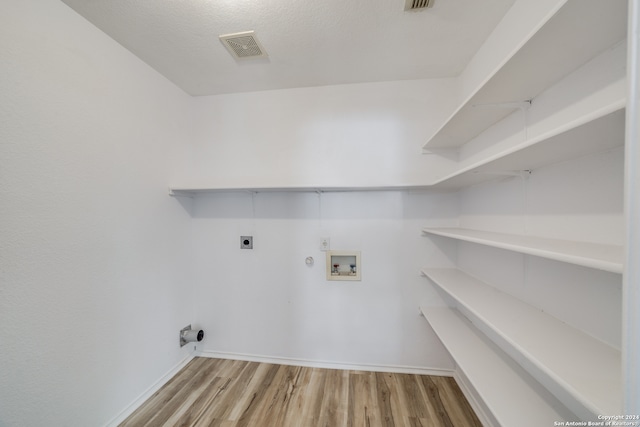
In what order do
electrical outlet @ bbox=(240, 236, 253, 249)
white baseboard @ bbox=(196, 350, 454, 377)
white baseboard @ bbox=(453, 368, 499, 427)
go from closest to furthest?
white baseboard @ bbox=(453, 368, 499, 427) < white baseboard @ bbox=(196, 350, 454, 377) < electrical outlet @ bbox=(240, 236, 253, 249)

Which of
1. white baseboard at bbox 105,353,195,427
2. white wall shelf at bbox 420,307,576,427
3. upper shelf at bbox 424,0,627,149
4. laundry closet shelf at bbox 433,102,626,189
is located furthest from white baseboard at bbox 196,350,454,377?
upper shelf at bbox 424,0,627,149

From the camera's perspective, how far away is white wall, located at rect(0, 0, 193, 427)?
1011mm

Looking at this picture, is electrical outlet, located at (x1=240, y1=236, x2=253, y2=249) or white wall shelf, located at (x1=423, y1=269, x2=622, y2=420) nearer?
white wall shelf, located at (x1=423, y1=269, x2=622, y2=420)

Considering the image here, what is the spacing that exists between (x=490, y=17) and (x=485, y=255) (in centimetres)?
141

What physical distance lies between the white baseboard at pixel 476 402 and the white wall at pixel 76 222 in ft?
7.65

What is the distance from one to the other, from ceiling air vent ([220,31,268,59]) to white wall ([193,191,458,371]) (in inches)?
41.6

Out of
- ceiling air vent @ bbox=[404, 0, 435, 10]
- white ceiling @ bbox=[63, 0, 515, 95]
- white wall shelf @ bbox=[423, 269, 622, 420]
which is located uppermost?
white ceiling @ bbox=[63, 0, 515, 95]

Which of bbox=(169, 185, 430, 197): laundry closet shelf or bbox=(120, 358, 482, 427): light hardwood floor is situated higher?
bbox=(169, 185, 430, 197): laundry closet shelf

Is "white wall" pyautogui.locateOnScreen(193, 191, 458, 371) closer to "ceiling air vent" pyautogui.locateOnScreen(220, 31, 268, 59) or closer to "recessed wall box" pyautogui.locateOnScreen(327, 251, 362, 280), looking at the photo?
"recessed wall box" pyautogui.locateOnScreen(327, 251, 362, 280)

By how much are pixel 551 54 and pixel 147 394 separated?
293 cm

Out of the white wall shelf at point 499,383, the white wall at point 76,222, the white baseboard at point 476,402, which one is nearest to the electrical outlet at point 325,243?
the white wall shelf at point 499,383

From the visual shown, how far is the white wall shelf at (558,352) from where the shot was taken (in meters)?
0.56

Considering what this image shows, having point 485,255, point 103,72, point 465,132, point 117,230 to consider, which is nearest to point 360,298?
point 485,255

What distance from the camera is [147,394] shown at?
63.4 inches
